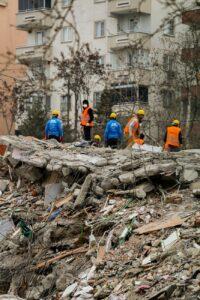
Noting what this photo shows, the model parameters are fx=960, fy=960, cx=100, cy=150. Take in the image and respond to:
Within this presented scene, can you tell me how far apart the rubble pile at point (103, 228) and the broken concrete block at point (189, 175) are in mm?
17

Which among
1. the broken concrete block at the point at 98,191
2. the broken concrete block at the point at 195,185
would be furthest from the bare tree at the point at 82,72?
the broken concrete block at the point at 195,185

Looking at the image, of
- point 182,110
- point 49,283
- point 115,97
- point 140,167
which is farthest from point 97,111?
point 49,283

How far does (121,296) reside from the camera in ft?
38.6

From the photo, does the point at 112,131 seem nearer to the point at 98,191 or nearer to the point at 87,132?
the point at 87,132

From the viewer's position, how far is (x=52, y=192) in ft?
56.3

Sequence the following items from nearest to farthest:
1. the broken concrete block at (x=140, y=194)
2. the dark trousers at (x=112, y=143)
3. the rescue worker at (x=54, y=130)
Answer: the broken concrete block at (x=140, y=194)
the dark trousers at (x=112, y=143)
the rescue worker at (x=54, y=130)

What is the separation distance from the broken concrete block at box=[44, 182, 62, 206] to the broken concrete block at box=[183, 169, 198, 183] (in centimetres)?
274

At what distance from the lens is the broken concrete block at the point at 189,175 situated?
15.1m

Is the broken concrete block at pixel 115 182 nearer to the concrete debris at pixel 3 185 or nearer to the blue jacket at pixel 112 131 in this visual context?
the concrete debris at pixel 3 185

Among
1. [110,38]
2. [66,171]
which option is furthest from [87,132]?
[110,38]

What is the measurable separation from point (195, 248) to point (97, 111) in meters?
24.4

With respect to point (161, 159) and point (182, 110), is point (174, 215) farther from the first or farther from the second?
point (182, 110)

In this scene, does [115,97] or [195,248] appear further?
[115,97]

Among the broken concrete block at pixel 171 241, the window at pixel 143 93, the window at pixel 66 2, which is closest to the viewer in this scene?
the window at pixel 66 2
